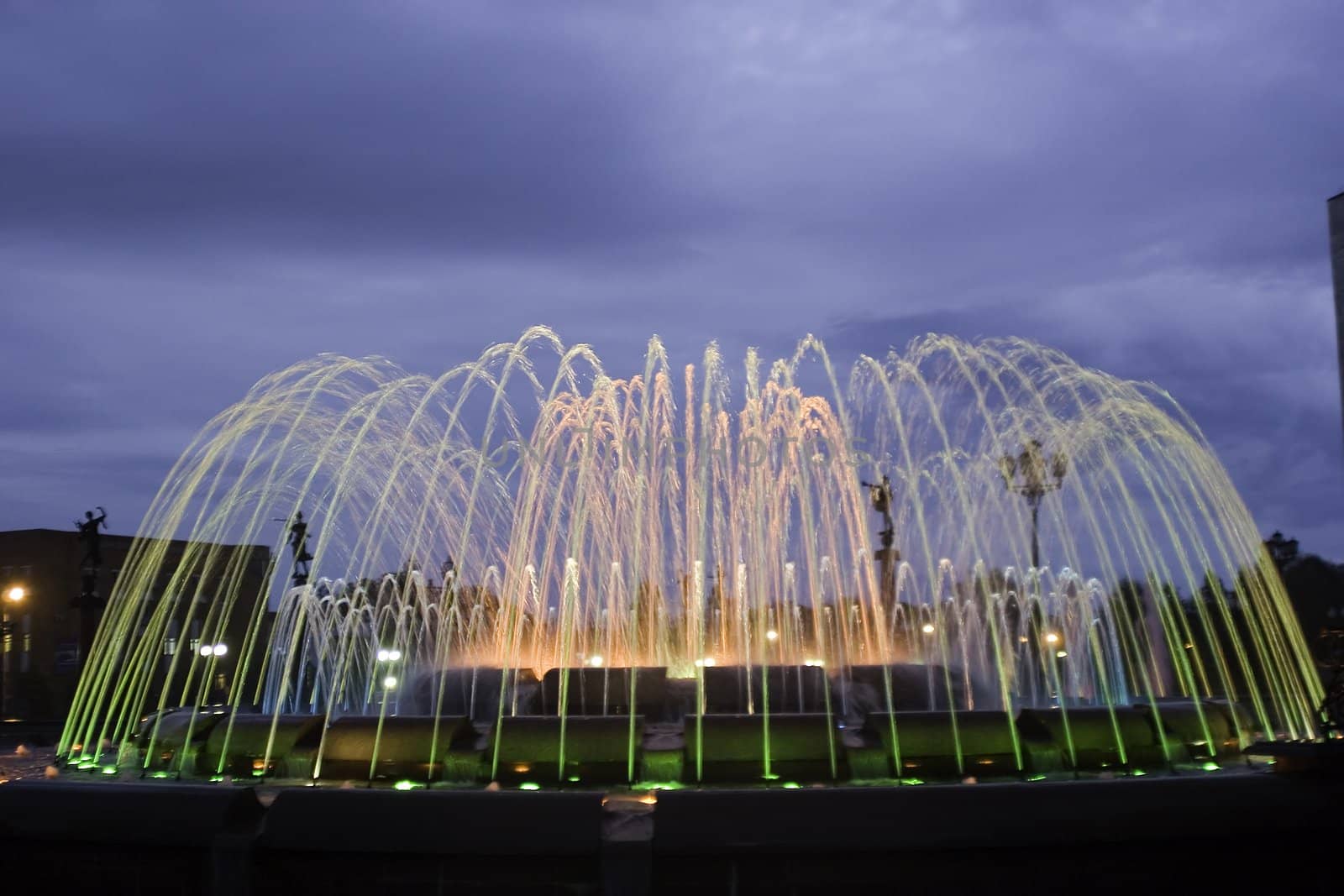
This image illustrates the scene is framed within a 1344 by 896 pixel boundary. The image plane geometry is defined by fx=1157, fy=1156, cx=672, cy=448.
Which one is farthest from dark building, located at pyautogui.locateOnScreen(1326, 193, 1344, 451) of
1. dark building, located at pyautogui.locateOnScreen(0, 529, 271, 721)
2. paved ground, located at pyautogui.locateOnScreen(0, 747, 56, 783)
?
dark building, located at pyautogui.locateOnScreen(0, 529, 271, 721)

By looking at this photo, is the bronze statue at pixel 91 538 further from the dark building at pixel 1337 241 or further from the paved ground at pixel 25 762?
the dark building at pixel 1337 241

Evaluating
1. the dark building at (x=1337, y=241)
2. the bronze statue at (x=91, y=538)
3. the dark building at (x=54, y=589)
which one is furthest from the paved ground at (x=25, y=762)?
the dark building at (x=54, y=589)

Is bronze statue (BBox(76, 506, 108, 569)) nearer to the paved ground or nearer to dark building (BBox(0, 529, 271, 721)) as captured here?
the paved ground

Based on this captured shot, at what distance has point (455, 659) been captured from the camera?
1262 inches

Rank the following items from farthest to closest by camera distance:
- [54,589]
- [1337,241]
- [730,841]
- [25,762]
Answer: [54,589] < [1337,241] < [25,762] < [730,841]

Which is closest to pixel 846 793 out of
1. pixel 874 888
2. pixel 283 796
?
pixel 874 888

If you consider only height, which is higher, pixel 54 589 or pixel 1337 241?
pixel 54 589

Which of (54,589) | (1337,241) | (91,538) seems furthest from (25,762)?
(54,589)

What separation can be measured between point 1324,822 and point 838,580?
52.9 feet

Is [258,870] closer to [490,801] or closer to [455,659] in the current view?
[490,801]

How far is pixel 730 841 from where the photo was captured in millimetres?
7609

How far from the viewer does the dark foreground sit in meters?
7.65

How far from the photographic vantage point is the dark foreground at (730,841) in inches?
301

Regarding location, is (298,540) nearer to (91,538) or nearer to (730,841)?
(91,538)
